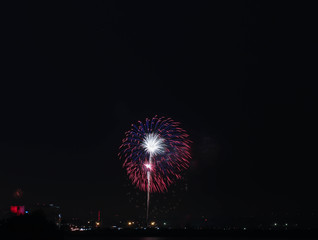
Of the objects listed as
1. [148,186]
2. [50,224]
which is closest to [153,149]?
[148,186]

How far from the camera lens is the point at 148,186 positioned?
8700 cm

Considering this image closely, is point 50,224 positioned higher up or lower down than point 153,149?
lower down

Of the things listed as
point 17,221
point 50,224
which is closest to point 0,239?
point 17,221

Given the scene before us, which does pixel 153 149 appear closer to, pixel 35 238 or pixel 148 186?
pixel 148 186

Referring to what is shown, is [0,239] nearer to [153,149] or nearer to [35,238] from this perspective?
[35,238]

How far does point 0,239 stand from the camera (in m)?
35.0

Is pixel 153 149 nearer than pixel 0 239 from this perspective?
No

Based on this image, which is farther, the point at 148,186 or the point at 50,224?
the point at 148,186

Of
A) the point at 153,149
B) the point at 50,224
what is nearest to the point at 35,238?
the point at 50,224

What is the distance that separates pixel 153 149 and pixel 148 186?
927 centimetres

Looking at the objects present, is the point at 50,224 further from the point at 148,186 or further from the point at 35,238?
the point at 148,186

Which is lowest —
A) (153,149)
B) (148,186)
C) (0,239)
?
(0,239)

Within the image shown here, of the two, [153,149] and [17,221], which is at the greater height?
[153,149]

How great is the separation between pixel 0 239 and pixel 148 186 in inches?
2109
